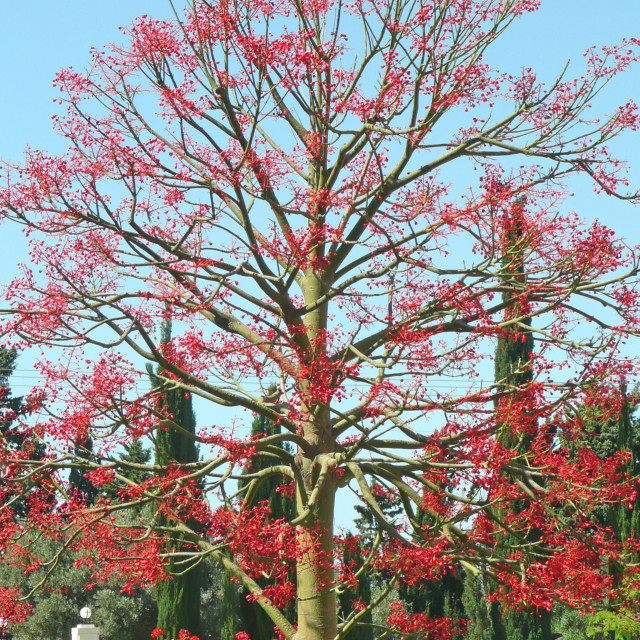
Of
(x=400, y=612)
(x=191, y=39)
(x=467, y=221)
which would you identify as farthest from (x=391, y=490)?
(x=191, y=39)

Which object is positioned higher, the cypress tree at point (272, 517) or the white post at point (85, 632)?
the cypress tree at point (272, 517)

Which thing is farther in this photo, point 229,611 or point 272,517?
point 272,517

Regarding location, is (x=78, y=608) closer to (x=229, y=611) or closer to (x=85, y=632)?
(x=85, y=632)

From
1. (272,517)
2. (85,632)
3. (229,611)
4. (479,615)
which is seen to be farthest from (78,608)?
(479,615)

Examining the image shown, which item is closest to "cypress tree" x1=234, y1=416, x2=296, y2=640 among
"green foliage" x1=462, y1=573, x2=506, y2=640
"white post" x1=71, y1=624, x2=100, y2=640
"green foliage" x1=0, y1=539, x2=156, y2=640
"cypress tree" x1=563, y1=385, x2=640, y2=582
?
"white post" x1=71, y1=624, x2=100, y2=640

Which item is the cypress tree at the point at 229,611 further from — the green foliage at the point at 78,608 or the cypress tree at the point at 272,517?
the green foliage at the point at 78,608

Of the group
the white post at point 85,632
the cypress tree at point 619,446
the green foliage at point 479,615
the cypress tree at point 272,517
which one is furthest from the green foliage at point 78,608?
the cypress tree at point 619,446

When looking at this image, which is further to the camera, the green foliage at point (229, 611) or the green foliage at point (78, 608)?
the green foliage at point (78, 608)

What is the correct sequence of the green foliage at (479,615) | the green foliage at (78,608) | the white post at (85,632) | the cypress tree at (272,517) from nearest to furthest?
the white post at (85,632), the cypress tree at (272,517), the green foliage at (479,615), the green foliage at (78,608)

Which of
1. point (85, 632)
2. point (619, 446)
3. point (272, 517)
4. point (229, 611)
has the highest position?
point (619, 446)

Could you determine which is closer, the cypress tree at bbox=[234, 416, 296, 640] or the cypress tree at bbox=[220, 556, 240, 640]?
the cypress tree at bbox=[234, 416, 296, 640]

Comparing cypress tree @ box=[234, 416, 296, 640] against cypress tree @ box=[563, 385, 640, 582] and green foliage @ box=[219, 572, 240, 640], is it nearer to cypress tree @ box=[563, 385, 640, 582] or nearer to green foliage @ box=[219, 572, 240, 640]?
green foliage @ box=[219, 572, 240, 640]

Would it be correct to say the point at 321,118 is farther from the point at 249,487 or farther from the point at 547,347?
the point at 249,487

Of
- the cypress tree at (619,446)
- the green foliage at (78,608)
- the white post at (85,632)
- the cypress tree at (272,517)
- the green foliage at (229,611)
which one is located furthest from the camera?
the green foliage at (78,608)
